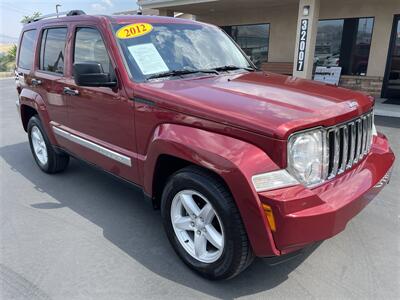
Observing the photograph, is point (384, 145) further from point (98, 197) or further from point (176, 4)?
point (176, 4)

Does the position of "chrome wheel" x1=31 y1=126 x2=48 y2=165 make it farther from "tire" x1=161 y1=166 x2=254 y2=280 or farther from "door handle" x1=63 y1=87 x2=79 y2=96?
"tire" x1=161 y1=166 x2=254 y2=280

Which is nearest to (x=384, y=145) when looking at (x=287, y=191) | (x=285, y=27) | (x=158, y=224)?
(x=287, y=191)

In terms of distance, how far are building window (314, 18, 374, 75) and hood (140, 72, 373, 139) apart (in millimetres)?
9210

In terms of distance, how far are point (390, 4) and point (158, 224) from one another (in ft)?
33.7

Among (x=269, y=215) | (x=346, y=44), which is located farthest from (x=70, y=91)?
(x=346, y=44)

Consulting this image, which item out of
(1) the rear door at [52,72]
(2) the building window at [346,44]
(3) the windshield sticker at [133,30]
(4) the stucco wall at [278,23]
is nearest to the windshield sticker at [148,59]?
(3) the windshield sticker at [133,30]

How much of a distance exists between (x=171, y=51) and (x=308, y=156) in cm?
174

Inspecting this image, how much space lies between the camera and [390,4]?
394 inches

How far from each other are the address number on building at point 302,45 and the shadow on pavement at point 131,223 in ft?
24.6

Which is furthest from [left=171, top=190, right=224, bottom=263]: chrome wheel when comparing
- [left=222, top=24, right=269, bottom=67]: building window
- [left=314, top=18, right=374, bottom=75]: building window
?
[left=222, top=24, right=269, bottom=67]: building window

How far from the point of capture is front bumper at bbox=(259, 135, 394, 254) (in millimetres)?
1994

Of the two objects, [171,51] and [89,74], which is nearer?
[89,74]

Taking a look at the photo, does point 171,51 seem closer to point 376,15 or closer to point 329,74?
point 376,15

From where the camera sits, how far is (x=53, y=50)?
13.6 feet
